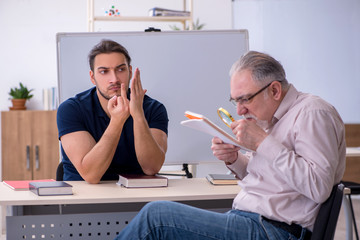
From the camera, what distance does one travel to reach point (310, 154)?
60.8 inches

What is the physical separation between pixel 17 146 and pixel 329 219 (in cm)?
463

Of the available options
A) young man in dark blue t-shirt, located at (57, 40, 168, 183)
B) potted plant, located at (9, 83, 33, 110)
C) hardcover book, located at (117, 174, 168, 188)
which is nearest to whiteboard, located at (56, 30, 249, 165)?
young man in dark blue t-shirt, located at (57, 40, 168, 183)

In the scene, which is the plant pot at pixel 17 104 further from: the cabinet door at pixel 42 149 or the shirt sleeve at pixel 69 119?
the shirt sleeve at pixel 69 119

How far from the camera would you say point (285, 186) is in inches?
64.7

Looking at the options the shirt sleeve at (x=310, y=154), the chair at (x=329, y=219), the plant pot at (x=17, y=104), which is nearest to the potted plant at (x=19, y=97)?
the plant pot at (x=17, y=104)

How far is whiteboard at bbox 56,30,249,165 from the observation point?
10.6 ft

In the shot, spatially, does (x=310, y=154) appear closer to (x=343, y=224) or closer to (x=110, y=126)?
(x=110, y=126)

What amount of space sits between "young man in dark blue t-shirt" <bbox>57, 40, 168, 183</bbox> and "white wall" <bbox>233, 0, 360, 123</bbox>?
→ 154 inches

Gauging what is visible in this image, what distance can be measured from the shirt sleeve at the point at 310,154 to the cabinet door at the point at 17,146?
4.40m

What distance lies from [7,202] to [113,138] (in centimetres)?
58

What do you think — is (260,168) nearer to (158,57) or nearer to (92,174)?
(92,174)

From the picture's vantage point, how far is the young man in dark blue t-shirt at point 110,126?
221cm

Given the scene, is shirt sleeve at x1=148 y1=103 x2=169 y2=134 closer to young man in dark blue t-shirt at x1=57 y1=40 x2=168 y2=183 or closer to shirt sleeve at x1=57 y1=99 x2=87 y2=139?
young man in dark blue t-shirt at x1=57 y1=40 x2=168 y2=183

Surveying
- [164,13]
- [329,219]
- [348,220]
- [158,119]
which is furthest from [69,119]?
[164,13]
